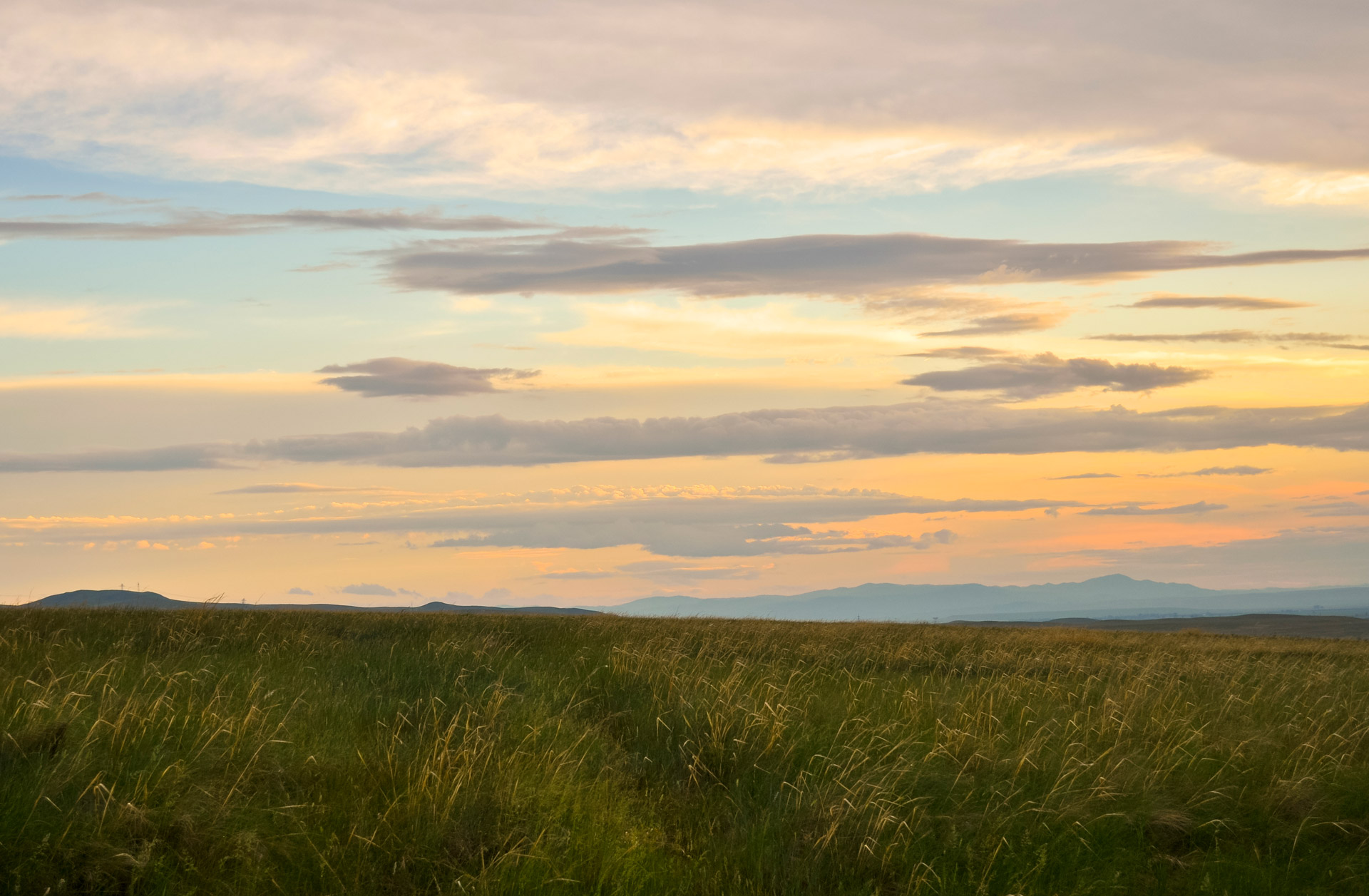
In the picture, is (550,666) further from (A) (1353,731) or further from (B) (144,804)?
(A) (1353,731)

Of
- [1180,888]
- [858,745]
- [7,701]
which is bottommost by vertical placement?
[1180,888]

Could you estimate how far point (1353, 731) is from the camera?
1497 cm

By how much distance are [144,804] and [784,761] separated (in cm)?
632

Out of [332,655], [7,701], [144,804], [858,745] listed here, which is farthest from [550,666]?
[144,804]

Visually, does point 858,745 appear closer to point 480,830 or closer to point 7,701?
point 480,830

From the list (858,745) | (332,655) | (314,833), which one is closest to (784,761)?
(858,745)

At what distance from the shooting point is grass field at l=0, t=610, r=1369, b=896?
855 centimetres

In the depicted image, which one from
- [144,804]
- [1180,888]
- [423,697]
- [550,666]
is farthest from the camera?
[550,666]

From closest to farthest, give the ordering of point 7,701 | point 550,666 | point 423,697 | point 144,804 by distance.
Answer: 1. point 144,804
2. point 7,701
3. point 423,697
4. point 550,666

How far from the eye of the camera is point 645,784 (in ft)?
37.8

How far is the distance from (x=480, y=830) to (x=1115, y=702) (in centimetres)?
1017

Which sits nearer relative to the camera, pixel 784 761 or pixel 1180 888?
pixel 1180 888

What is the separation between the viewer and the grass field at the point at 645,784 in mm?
8555

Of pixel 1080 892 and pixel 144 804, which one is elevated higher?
pixel 144 804
